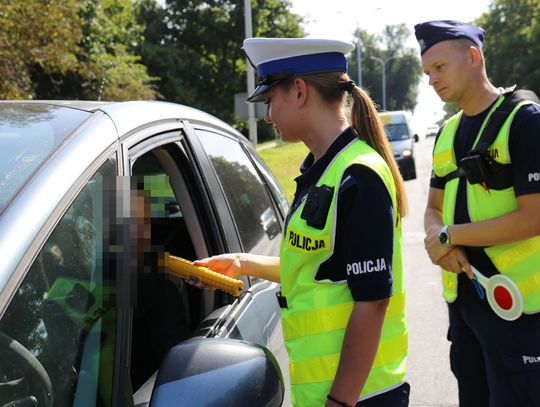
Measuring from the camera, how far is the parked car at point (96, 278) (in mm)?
1268

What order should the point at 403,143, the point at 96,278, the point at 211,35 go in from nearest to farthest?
the point at 96,278
the point at 403,143
the point at 211,35

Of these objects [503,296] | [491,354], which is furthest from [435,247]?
[491,354]

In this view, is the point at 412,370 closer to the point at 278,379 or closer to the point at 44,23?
the point at 278,379

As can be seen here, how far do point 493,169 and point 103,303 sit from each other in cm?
157

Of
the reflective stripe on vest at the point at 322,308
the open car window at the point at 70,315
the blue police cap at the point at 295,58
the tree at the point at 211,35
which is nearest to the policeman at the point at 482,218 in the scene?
the reflective stripe on vest at the point at 322,308

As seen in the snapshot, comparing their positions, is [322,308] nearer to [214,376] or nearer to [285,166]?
[214,376]

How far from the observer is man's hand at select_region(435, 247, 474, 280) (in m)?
2.54

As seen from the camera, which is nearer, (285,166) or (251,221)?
(251,221)

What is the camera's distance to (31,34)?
11.0 m

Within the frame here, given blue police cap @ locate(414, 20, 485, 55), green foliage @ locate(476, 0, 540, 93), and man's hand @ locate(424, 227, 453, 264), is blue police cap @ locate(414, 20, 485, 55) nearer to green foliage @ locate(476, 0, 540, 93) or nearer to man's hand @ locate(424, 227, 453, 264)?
man's hand @ locate(424, 227, 453, 264)

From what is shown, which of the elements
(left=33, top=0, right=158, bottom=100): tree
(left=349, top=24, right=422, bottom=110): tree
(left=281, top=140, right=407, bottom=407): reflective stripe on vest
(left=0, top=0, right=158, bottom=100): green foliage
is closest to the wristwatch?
(left=281, top=140, right=407, bottom=407): reflective stripe on vest

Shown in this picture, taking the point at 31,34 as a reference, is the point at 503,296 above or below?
below

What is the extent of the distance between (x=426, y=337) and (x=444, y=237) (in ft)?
9.92

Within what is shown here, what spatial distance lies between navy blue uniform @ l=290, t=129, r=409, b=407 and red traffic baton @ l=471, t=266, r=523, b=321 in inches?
34.8
